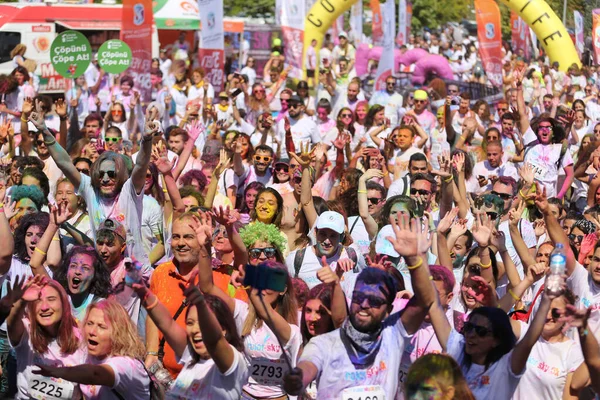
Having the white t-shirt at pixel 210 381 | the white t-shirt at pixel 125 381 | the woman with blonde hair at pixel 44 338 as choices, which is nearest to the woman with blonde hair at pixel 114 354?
the white t-shirt at pixel 125 381

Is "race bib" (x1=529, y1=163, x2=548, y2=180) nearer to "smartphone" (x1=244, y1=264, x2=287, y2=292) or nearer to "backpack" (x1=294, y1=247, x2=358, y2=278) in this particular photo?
"backpack" (x1=294, y1=247, x2=358, y2=278)

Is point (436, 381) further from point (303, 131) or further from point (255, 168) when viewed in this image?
point (303, 131)

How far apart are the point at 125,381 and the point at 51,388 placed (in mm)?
444

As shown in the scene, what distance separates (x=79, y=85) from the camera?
18.2m

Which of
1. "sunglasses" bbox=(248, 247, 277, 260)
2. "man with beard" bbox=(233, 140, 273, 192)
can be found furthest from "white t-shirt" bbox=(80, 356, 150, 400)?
"man with beard" bbox=(233, 140, 273, 192)

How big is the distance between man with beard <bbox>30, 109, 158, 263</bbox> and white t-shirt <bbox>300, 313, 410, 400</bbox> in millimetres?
2891

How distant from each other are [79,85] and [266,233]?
12005 millimetres

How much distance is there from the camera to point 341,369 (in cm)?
482

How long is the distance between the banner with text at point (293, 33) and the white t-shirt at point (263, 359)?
15974mm

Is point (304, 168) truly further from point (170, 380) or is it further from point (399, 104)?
point (399, 104)

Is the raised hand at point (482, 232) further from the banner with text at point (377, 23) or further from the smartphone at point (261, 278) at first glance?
the banner with text at point (377, 23)

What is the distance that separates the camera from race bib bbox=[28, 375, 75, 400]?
5.38 metres

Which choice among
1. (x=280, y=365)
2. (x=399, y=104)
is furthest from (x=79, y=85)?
(x=280, y=365)

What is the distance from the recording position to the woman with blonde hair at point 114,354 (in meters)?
5.16
